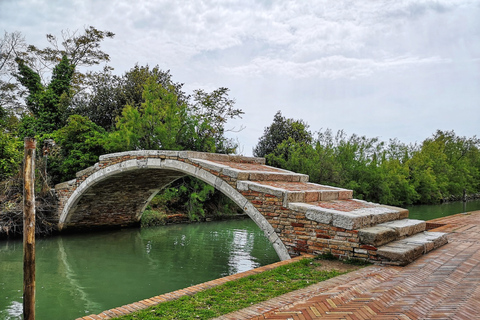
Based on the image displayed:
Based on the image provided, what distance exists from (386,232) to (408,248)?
1.18 ft

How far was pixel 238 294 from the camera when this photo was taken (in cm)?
381

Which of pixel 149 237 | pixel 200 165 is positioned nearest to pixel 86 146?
pixel 149 237

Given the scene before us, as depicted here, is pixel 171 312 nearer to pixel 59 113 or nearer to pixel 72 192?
pixel 72 192

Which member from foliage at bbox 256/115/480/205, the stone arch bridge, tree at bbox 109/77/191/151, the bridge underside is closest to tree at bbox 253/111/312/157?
foliage at bbox 256/115/480/205

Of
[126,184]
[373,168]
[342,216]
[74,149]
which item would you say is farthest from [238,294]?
[373,168]

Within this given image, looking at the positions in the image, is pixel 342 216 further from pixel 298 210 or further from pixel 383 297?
pixel 383 297

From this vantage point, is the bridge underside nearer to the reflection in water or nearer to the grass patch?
the reflection in water

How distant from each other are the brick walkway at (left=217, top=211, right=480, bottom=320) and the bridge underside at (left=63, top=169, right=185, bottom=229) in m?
7.34

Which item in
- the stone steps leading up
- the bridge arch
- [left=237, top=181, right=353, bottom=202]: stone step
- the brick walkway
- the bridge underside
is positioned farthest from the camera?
the bridge underside

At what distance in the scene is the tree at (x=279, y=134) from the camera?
913 inches

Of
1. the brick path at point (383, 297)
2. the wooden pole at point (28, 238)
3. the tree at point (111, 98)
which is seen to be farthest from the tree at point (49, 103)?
the brick path at point (383, 297)

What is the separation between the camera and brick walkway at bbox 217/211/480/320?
3.12m

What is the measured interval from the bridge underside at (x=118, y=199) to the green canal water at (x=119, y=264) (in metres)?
0.55

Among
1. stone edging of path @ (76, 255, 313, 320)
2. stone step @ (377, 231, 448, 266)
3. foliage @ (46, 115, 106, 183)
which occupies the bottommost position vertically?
stone edging of path @ (76, 255, 313, 320)
